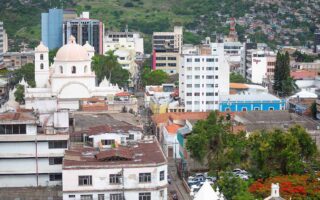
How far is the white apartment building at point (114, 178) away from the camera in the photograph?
35756 mm

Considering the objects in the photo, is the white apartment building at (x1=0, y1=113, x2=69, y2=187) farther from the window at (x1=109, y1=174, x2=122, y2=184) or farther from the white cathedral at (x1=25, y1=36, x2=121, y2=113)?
the white cathedral at (x1=25, y1=36, x2=121, y2=113)

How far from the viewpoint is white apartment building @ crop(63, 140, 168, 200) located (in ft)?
117

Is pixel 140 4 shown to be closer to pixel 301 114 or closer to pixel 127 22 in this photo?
pixel 127 22

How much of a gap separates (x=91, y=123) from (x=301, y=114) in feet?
96.0

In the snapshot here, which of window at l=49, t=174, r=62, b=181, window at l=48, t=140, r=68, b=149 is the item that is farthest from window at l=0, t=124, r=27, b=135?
window at l=49, t=174, r=62, b=181

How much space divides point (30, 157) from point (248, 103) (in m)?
35.1

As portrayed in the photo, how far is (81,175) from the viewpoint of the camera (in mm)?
35719

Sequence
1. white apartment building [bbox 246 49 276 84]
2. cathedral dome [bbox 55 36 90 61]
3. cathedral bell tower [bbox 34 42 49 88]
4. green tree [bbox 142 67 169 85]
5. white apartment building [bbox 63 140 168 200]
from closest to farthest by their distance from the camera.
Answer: white apartment building [bbox 63 140 168 200]
cathedral dome [bbox 55 36 90 61]
cathedral bell tower [bbox 34 42 49 88]
green tree [bbox 142 67 169 85]
white apartment building [bbox 246 49 276 84]

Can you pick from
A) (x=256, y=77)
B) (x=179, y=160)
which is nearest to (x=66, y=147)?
(x=179, y=160)

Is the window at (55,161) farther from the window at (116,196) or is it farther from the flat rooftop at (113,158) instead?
the window at (116,196)

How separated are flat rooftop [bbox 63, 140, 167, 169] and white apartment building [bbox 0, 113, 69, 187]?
144cm

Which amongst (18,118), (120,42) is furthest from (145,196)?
(120,42)

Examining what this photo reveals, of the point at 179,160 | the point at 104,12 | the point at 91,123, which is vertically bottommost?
the point at 179,160

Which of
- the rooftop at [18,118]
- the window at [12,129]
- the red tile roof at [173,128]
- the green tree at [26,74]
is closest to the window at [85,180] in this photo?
the rooftop at [18,118]
